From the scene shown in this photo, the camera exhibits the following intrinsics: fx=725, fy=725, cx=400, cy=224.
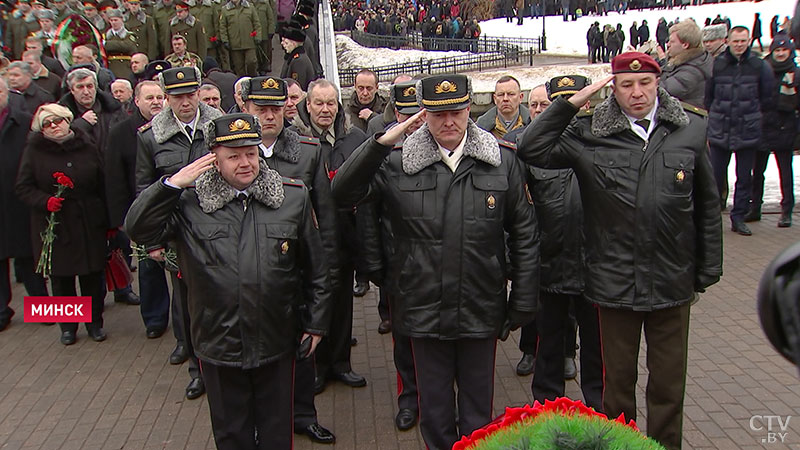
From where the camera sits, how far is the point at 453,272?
4.00 metres

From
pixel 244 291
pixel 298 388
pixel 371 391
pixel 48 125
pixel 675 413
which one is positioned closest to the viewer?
pixel 244 291

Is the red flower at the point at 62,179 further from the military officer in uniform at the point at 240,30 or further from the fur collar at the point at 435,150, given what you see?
the military officer in uniform at the point at 240,30

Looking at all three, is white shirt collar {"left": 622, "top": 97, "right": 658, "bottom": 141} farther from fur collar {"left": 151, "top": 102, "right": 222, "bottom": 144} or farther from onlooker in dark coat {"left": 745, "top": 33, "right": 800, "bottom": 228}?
onlooker in dark coat {"left": 745, "top": 33, "right": 800, "bottom": 228}

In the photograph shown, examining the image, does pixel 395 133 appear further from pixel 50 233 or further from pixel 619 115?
pixel 50 233

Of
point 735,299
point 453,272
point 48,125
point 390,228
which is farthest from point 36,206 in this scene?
point 735,299

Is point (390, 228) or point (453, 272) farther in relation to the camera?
point (390, 228)

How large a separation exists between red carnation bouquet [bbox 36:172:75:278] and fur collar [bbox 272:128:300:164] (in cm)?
266

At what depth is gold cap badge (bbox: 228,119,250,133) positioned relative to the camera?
12.4ft

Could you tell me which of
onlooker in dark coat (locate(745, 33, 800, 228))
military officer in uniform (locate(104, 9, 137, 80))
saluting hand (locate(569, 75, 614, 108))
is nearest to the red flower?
saluting hand (locate(569, 75, 614, 108))

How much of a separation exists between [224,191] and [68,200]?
11.2 ft

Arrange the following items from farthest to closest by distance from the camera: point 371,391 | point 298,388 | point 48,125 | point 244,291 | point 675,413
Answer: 1. point 48,125
2. point 371,391
3. point 298,388
4. point 675,413
5. point 244,291

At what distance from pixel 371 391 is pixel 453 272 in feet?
6.51

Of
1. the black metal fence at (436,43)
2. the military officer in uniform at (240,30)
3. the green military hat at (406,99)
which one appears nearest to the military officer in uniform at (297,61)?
the military officer in uniform at (240,30)

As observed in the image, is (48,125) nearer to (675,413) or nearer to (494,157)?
(494,157)
